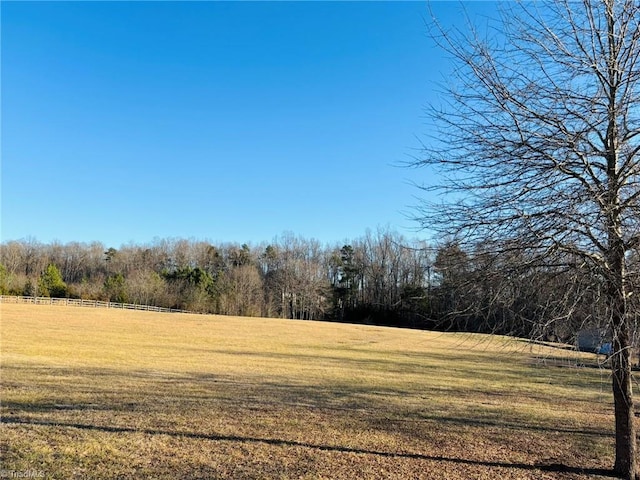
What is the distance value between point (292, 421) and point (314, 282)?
69.0 metres

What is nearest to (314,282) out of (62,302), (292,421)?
(62,302)

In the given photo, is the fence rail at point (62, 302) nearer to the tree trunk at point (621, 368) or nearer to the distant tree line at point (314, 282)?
the distant tree line at point (314, 282)

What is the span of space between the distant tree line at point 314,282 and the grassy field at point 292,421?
807mm

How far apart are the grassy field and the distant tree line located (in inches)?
31.8

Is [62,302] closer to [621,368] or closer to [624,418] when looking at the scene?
[624,418]

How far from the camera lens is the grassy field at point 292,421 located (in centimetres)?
544

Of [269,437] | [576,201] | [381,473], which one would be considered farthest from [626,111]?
[269,437]

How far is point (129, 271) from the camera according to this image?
82.1m

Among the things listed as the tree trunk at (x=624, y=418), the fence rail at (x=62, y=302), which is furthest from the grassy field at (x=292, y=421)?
the fence rail at (x=62, y=302)

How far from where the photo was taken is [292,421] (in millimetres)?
7789

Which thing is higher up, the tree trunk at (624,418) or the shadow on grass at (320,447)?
the tree trunk at (624,418)

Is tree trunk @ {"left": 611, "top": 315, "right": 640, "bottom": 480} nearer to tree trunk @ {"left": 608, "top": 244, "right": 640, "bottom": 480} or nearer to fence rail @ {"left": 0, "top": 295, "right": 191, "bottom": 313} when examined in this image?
tree trunk @ {"left": 608, "top": 244, "right": 640, "bottom": 480}

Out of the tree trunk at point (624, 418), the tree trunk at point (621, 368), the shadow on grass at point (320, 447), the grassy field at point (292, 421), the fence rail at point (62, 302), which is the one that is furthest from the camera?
the fence rail at point (62, 302)

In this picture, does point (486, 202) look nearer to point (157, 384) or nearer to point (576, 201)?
point (576, 201)
